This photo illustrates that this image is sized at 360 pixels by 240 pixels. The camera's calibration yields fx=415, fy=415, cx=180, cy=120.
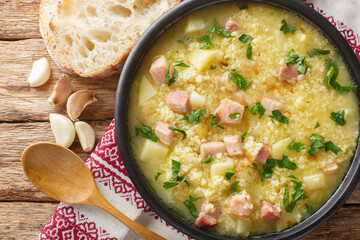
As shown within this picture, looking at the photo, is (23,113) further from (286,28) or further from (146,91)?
(286,28)

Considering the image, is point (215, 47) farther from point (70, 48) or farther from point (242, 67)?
point (70, 48)

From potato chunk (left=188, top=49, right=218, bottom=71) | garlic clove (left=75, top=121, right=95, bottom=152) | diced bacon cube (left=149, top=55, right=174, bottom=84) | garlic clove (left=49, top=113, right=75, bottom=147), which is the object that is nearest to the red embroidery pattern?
garlic clove (left=75, top=121, right=95, bottom=152)

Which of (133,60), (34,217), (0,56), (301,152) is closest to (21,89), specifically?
(0,56)

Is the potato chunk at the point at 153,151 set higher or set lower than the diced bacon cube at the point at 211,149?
lower

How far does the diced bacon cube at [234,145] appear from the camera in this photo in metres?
2.81

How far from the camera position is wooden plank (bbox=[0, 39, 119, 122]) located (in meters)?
3.62

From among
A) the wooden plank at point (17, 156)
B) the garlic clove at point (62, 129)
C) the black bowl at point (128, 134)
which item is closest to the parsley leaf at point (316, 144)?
the black bowl at point (128, 134)

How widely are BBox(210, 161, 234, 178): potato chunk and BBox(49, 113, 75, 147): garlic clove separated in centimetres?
134

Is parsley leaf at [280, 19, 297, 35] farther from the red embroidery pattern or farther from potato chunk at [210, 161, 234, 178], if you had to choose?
potato chunk at [210, 161, 234, 178]

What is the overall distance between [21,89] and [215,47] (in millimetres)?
1819

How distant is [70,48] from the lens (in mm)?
3439

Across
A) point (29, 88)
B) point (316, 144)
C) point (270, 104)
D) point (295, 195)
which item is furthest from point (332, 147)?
point (29, 88)

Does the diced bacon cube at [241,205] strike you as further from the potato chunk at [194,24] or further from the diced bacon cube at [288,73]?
→ the potato chunk at [194,24]

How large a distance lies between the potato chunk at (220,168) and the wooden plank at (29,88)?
117cm
